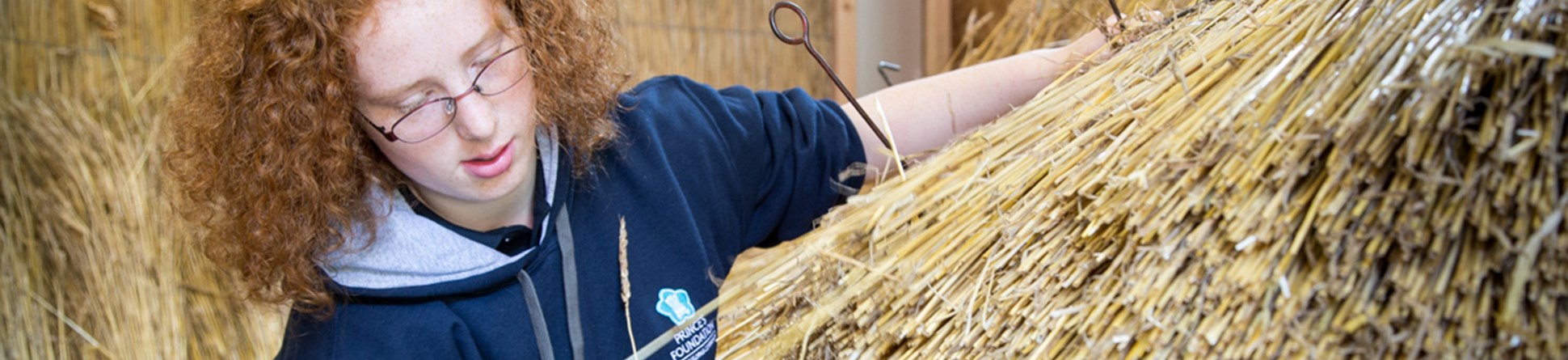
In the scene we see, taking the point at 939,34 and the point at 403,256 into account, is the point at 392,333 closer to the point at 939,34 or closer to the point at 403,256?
the point at 403,256

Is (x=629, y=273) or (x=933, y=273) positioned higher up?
(x=933, y=273)

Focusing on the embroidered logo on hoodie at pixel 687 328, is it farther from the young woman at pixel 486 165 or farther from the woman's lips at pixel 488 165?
the woman's lips at pixel 488 165

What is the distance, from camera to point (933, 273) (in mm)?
782

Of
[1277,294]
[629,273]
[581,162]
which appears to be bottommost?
[629,273]

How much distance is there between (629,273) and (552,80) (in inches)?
8.0

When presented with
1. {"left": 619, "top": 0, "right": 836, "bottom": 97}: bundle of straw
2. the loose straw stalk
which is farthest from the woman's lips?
{"left": 619, "top": 0, "right": 836, "bottom": 97}: bundle of straw

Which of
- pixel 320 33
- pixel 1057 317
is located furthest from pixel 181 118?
pixel 1057 317

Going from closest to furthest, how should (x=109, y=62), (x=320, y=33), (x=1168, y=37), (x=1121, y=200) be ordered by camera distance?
(x=1121, y=200) → (x=1168, y=37) → (x=320, y=33) → (x=109, y=62)

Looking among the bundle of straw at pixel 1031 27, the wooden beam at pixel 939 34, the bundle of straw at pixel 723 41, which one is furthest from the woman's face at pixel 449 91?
the bundle of straw at pixel 723 41

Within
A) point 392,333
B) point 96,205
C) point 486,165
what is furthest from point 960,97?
point 96,205

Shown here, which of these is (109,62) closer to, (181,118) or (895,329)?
(181,118)

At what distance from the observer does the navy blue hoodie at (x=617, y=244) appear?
1076mm

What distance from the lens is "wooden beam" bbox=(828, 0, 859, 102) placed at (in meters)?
2.58

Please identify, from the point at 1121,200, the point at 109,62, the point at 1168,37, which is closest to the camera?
the point at 1121,200
